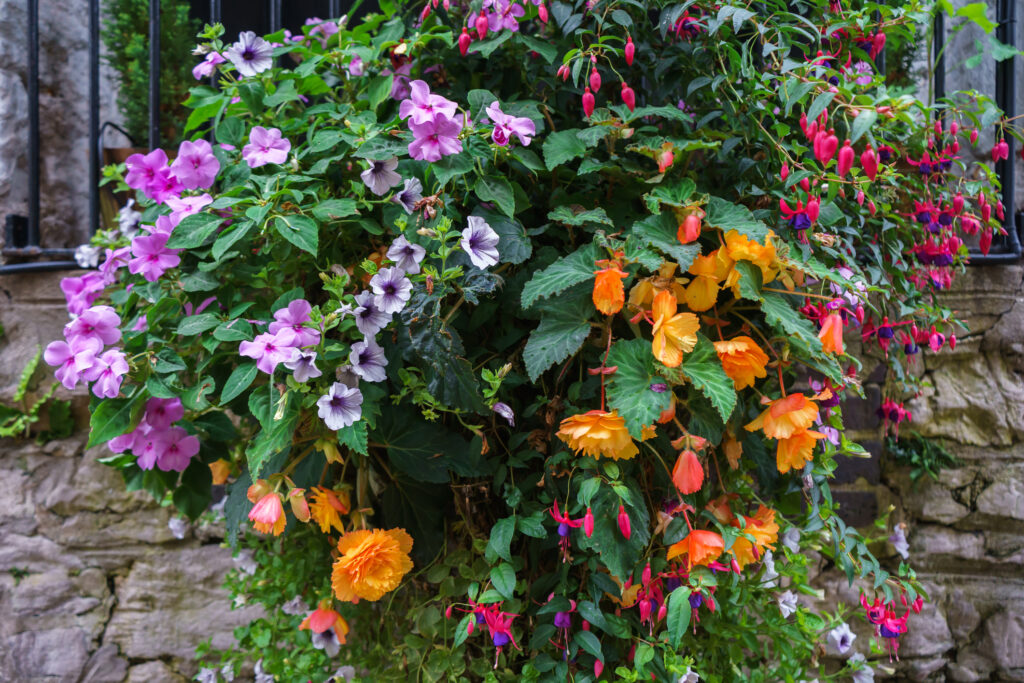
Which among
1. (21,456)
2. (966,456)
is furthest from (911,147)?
(21,456)

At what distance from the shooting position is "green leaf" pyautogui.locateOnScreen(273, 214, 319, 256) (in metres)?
0.88

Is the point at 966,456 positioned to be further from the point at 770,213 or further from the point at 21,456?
the point at 21,456

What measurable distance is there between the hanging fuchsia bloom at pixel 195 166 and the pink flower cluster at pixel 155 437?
1.13 feet

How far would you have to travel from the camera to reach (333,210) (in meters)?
0.92

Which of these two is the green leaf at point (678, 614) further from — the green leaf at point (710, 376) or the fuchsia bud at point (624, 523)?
the green leaf at point (710, 376)

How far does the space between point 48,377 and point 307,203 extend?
0.95m

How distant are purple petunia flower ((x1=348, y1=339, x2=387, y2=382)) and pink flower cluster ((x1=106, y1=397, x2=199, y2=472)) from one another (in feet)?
1.07

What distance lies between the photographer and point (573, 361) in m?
0.97

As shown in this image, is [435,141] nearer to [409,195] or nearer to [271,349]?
[409,195]

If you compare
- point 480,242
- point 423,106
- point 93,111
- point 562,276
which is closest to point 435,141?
point 423,106

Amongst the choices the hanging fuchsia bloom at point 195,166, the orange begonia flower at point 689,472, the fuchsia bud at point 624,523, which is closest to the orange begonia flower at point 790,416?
the orange begonia flower at point 689,472

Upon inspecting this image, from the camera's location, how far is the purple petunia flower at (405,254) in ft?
2.89

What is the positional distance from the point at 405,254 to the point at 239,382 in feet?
0.96

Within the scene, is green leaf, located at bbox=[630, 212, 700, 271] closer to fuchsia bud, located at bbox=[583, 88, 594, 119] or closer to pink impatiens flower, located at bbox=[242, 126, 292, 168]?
fuchsia bud, located at bbox=[583, 88, 594, 119]
